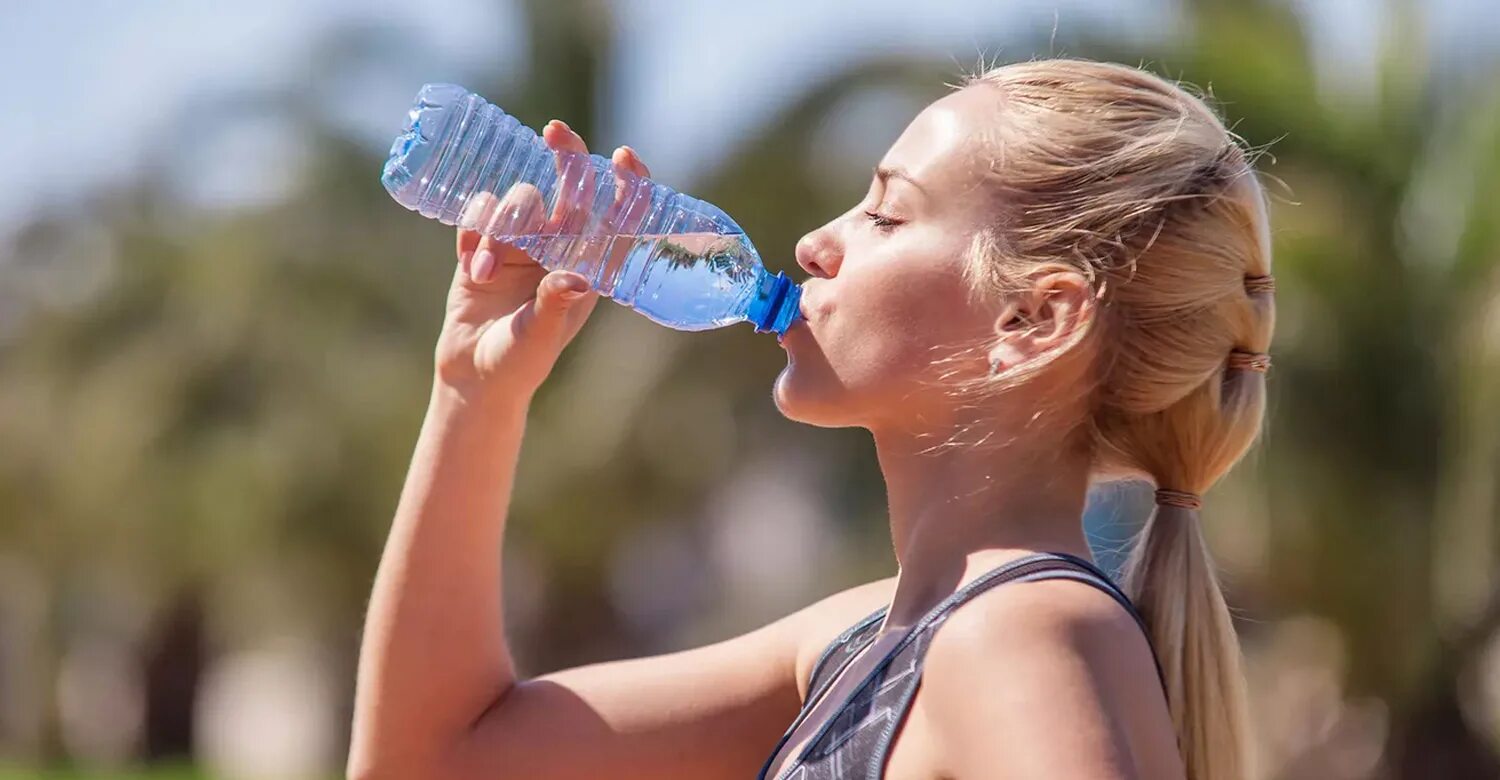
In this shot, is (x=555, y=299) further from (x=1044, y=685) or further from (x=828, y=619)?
(x=1044, y=685)

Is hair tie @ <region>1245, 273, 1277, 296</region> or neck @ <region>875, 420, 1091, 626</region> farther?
hair tie @ <region>1245, 273, 1277, 296</region>

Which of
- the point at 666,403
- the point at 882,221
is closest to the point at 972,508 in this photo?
the point at 882,221

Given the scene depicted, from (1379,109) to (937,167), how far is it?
705 cm

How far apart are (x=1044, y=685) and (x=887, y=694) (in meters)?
0.28

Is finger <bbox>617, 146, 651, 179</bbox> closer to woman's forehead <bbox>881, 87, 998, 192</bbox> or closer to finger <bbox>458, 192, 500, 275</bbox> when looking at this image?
finger <bbox>458, 192, 500, 275</bbox>

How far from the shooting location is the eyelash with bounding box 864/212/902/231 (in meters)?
2.39

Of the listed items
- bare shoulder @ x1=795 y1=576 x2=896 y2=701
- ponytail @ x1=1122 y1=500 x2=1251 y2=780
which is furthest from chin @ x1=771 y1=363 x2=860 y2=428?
ponytail @ x1=1122 y1=500 x2=1251 y2=780

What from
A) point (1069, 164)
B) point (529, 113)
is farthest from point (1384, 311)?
point (1069, 164)

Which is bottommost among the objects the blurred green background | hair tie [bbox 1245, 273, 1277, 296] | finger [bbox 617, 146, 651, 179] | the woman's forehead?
the blurred green background

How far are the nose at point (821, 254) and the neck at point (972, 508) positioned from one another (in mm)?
241

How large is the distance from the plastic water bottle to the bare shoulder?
494 mm

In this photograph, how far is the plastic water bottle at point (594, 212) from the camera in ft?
9.35

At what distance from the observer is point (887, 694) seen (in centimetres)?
213

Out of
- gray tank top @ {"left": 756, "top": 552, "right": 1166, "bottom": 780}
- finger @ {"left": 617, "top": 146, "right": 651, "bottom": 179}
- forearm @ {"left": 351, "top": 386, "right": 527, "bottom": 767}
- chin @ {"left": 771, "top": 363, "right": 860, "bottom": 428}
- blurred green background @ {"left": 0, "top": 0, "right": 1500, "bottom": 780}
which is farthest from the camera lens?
blurred green background @ {"left": 0, "top": 0, "right": 1500, "bottom": 780}
